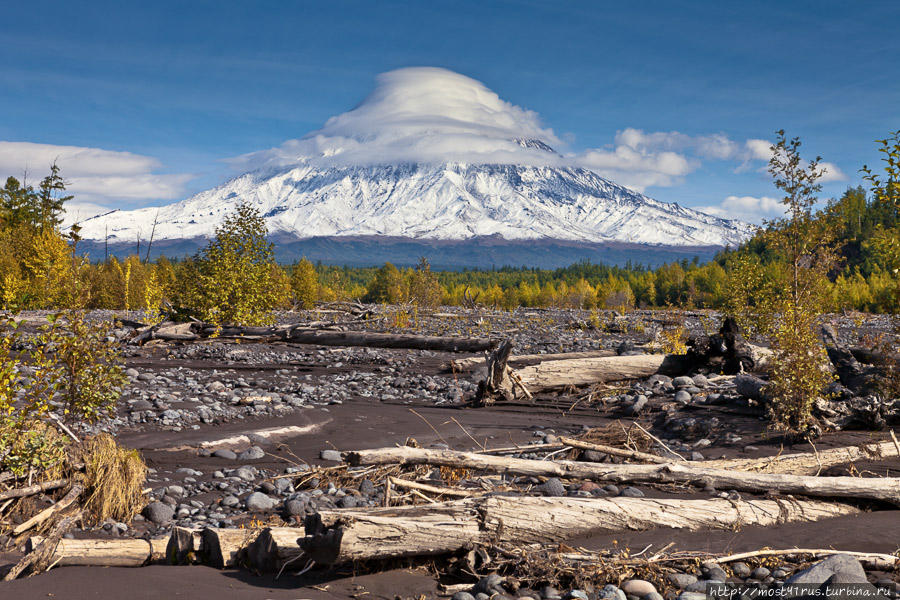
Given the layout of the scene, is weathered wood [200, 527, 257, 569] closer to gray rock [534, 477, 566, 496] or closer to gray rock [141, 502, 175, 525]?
gray rock [141, 502, 175, 525]

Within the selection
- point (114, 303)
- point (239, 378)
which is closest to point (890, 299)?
point (239, 378)

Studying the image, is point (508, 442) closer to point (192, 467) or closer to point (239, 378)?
point (192, 467)

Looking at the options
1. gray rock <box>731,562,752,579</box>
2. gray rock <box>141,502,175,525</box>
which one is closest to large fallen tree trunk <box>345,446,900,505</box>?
gray rock <box>731,562,752,579</box>

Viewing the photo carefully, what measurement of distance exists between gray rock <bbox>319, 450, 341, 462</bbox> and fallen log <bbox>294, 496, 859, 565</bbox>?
4537mm

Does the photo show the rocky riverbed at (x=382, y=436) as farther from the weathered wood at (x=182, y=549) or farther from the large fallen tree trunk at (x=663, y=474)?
the weathered wood at (x=182, y=549)

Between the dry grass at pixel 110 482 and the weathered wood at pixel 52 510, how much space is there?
0.12 meters

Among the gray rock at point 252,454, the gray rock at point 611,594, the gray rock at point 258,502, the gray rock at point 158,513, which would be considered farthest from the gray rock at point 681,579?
the gray rock at point 252,454

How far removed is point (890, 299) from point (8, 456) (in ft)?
41.0

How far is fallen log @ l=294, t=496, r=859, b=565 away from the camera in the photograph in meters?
4.59

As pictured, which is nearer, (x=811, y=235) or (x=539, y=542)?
(x=539, y=542)

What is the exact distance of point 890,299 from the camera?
9938mm

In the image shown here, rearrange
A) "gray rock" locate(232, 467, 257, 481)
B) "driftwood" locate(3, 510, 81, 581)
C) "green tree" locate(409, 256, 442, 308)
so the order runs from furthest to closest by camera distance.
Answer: "green tree" locate(409, 256, 442, 308), "gray rock" locate(232, 467, 257, 481), "driftwood" locate(3, 510, 81, 581)

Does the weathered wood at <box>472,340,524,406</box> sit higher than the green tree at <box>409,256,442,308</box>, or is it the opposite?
the green tree at <box>409,256,442,308</box>

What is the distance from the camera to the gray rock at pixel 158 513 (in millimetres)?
6512
